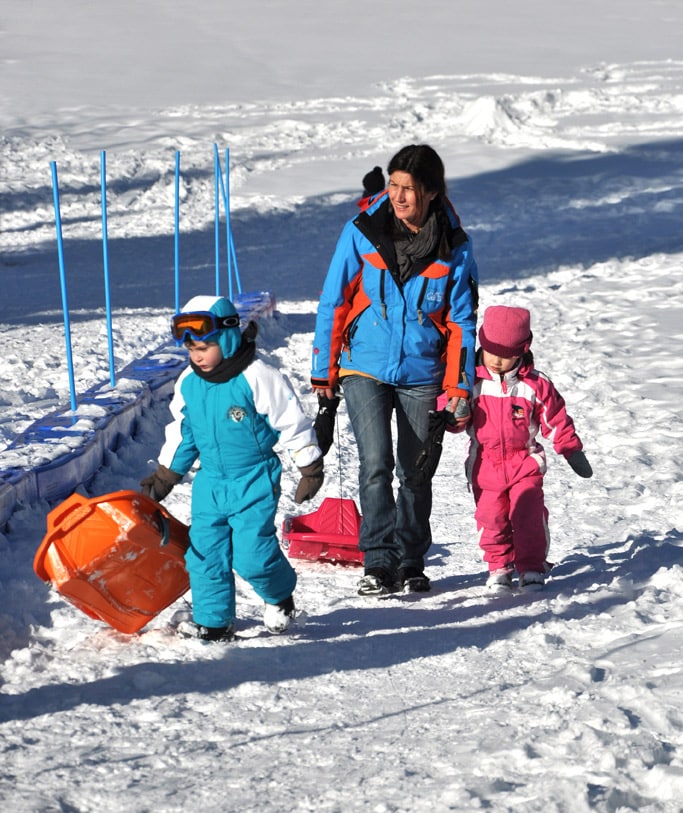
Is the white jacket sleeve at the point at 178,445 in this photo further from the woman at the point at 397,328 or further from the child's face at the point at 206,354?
the woman at the point at 397,328

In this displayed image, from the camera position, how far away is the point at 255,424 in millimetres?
4133

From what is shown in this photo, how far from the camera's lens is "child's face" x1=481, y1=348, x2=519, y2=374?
4793 mm

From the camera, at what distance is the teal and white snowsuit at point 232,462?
4.11 meters

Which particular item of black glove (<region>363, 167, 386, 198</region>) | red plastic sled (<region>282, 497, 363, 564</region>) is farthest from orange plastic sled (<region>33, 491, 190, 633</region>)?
black glove (<region>363, 167, 386, 198</region>)

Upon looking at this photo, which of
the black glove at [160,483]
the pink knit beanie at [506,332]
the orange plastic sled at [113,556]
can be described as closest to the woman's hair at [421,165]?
the pink knit beanie at [506,332]

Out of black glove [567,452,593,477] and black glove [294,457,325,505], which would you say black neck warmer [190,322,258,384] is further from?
black glove [567,452,593,477]

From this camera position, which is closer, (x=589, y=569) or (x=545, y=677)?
(x=545, y=677)

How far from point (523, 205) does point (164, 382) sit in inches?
406

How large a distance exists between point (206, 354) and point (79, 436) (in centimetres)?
244

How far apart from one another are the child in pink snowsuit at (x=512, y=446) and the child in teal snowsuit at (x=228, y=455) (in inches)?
36.7

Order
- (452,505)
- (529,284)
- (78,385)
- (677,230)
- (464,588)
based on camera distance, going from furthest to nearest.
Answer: (677,230), (529,284), (78,385), (452,505), (464,588)

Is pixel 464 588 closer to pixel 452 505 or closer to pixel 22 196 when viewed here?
pixel 452 505

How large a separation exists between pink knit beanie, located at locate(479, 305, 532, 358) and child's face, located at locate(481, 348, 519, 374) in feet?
0.06

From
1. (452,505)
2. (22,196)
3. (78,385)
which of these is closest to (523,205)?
(22,196)
